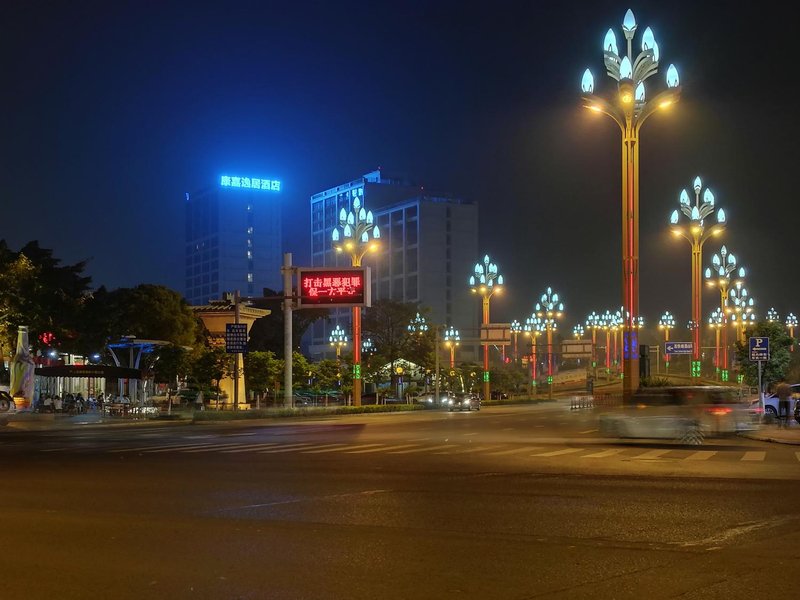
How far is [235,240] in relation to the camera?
184 meters

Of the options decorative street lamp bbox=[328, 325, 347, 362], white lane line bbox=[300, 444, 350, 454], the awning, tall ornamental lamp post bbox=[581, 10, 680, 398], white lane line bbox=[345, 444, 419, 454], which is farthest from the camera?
decorative street lamp bbox=[328, 325, 347, 362]

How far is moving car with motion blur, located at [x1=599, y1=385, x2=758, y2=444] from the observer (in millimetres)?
25312

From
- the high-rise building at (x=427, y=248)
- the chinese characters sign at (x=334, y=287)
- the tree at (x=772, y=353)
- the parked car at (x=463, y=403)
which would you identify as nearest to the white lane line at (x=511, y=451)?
the chinese characters sign at (x=334, y=287)

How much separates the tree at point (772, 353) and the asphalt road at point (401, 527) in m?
45.8

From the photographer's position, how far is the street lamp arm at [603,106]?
3922cm

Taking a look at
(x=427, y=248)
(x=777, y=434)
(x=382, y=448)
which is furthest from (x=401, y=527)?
(x=427, y=248)

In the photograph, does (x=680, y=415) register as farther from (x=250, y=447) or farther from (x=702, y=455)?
(x=250, y=447)

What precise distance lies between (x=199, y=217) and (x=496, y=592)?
192320 mm

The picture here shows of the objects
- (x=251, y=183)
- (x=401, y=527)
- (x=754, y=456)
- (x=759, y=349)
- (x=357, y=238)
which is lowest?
(x=754, y=456)

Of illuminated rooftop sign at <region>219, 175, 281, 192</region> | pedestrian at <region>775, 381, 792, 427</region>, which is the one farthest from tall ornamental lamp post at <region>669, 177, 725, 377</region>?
illuminated rooftop sign at <region>219, 175, 281, 192</region>

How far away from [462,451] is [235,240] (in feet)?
542

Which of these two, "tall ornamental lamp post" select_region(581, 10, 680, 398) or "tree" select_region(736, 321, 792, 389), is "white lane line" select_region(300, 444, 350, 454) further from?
"tree" select_region(736, 321, 792, 389)

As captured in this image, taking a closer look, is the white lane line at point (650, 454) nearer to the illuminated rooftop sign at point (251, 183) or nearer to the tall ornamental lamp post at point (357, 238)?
the tall ornamental lamp post at point (357, 238)

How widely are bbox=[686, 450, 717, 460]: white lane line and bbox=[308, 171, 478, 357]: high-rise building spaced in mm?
119509
